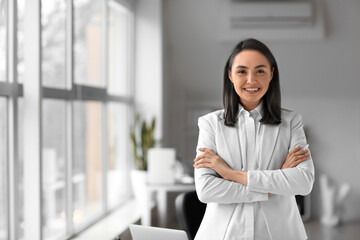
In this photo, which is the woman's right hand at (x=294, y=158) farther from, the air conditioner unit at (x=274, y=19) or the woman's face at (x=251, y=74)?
the air conditioner unit at (x=274, y=19)

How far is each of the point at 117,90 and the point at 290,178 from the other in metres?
3.41

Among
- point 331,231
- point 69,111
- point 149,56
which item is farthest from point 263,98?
point 331,231

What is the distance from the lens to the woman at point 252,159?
186 cm

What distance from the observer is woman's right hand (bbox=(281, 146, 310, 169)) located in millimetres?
1924

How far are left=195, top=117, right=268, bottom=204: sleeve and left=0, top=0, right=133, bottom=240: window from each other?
55.5 inches

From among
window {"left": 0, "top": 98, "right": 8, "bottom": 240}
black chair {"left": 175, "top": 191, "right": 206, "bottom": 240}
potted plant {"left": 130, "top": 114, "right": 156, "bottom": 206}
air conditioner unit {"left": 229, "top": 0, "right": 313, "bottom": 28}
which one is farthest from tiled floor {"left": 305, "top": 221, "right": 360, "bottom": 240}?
window {"left": 0, "top": 98, "right": 8, "bottom": 240}

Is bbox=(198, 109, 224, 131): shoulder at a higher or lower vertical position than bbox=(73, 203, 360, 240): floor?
higher

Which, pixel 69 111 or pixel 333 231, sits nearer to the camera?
pixel 69 111

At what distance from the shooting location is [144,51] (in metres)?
5.45

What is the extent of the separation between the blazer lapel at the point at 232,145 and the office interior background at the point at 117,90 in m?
1.51

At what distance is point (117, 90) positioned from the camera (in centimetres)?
510

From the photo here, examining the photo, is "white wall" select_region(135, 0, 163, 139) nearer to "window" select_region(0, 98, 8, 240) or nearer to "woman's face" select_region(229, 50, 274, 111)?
"window" select_region(0, 98, 8, 240)

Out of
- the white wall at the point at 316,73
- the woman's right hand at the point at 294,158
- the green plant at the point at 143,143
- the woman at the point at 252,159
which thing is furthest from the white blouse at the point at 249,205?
the white wall at the point at 316,73

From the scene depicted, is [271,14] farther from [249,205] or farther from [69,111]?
[249,205]
